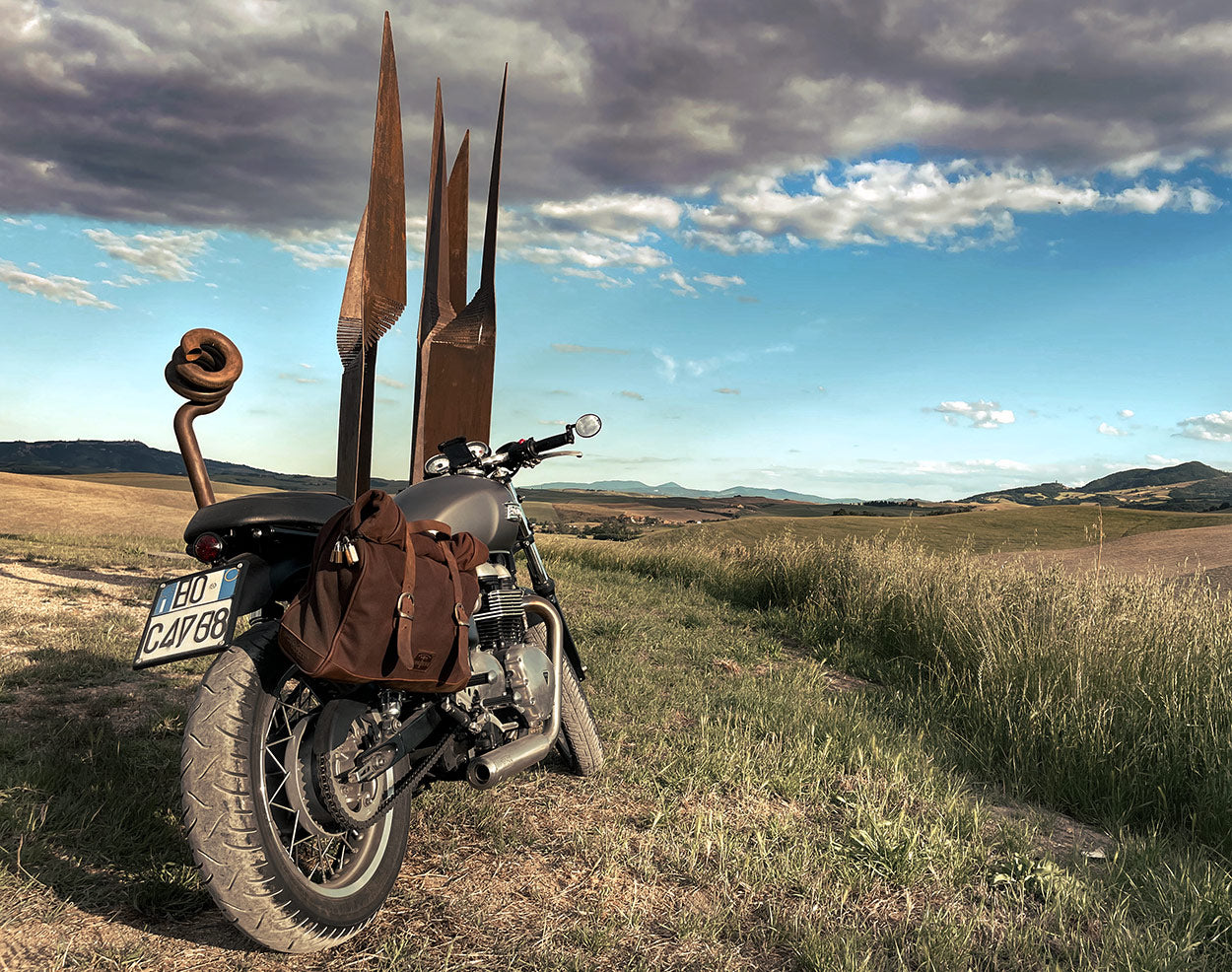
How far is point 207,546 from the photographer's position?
7.68 feet

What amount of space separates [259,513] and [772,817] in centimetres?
215

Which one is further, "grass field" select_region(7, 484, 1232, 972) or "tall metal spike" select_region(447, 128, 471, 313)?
"tall metal spike" select_region(447, 128, 471, 313)

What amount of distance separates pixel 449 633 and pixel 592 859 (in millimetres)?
1002

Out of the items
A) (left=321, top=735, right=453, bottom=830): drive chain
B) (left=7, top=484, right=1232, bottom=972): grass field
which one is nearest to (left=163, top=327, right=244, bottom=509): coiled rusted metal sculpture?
(left=7, top=484, right=1232, bottom=972): grass field

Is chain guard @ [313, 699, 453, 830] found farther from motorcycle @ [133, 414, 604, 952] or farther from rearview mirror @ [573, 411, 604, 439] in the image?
rearview mirror @ [573, 411, 604, 439]

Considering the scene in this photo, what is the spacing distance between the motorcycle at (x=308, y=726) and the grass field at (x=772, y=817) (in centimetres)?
23

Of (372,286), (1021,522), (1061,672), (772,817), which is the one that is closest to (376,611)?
(772,817)

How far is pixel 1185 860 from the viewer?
275 centimetres

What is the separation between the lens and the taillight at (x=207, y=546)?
234 cm

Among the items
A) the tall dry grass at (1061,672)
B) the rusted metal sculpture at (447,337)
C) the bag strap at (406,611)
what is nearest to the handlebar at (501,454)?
the bag strap at (406,611)

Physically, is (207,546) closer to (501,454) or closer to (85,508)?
(501,454)

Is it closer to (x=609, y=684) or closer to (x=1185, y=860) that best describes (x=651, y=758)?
(x=609, y=684)

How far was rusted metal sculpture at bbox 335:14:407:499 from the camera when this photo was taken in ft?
24.4

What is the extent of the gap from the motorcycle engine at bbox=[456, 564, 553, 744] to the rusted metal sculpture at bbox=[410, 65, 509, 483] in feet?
16.9
